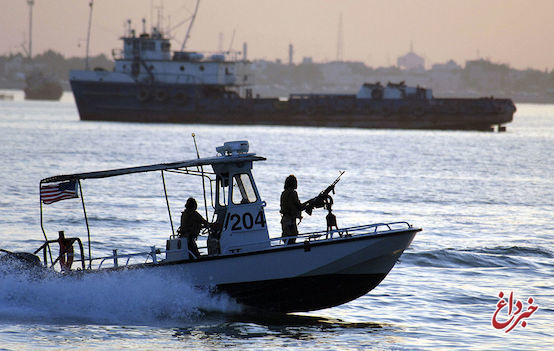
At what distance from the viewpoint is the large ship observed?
331 feet

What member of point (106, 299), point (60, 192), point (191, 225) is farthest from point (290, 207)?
point (60, 192)

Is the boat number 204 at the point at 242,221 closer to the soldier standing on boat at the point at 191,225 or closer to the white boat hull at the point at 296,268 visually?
the soldier standing on boat at the point at 191,225

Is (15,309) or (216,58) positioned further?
(216,58)

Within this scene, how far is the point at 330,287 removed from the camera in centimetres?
1675

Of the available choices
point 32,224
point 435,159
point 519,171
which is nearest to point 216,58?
point 435,159

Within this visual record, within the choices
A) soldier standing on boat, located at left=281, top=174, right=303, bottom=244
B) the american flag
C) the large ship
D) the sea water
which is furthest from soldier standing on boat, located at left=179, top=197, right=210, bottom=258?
the large ship

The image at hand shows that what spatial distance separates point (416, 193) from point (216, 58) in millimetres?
62744

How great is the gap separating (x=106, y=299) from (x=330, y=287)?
451cm

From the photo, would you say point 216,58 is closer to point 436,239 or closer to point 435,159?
point 435,159

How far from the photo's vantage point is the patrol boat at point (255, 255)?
16.3m

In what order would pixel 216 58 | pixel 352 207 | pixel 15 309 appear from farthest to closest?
pixel 216 58 → pixel 352 207 → pixel 15 309

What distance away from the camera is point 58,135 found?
306ft

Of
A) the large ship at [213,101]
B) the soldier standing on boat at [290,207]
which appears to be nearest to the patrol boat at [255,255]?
the soldier standing on boat at [290,207]

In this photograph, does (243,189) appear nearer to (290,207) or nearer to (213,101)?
(290,207)
